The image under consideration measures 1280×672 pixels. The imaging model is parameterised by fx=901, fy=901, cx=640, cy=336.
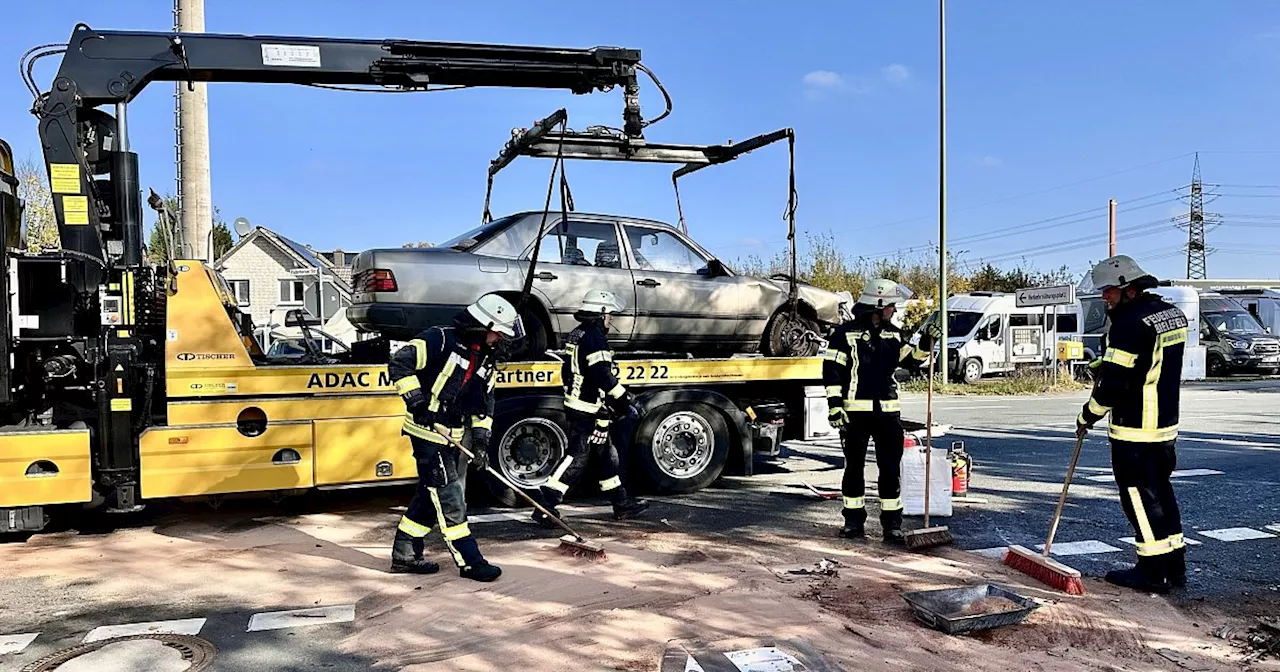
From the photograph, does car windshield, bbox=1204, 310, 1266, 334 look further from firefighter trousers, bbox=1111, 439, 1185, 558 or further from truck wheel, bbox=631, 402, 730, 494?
firefighter trousers, bbox=1111, 439, 1185, 558

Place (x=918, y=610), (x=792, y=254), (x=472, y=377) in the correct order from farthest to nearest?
(x=792, y=254) → (x=472, y=377) → (x=918, y=610)

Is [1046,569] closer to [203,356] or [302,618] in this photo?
[302,618]

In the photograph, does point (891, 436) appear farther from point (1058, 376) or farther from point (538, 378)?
point (1058, 376)

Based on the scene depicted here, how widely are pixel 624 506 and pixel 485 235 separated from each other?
2637 millimetres

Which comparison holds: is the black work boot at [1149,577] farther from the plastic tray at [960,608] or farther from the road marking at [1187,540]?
the road marking at [1187,540]

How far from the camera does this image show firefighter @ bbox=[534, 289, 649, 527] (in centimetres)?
705

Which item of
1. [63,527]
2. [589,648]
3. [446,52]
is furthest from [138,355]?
[589,648]

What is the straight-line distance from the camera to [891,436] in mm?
6527

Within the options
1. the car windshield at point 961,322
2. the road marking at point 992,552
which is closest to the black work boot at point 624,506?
the road marking at point 992,552

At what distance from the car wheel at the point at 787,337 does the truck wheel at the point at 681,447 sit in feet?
3.39

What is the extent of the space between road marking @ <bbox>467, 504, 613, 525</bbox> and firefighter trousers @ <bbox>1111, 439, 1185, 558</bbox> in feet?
12.7

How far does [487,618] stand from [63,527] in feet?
14.0

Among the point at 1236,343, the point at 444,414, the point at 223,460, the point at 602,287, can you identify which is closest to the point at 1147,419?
the point at 444,414

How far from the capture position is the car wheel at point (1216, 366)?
83.7 feet
